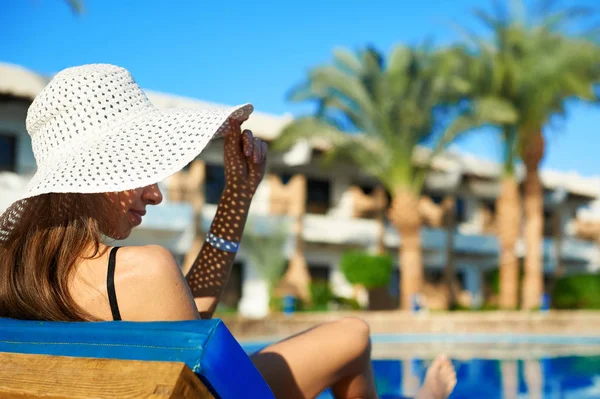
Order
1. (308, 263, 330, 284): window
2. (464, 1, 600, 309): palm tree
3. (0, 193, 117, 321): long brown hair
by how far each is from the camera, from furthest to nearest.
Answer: (308, 263, 330, 284): window
(464, 1, 600, 309): palm tree
(0, 193, 117, 321): long brown hair

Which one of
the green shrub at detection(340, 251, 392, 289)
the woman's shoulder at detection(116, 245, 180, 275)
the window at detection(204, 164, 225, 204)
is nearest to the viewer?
the woman's shoulder at detection(116, 245, 180, 275)

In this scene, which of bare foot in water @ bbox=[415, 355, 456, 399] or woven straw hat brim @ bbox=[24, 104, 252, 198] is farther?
bare foot in water @ bbox=[415, 355, 456, 399]

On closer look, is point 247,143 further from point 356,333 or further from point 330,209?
point 330,209

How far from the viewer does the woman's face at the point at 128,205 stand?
1.62 m

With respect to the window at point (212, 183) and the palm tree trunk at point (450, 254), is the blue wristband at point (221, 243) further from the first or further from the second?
the palm tree trunk at point (450, 254)

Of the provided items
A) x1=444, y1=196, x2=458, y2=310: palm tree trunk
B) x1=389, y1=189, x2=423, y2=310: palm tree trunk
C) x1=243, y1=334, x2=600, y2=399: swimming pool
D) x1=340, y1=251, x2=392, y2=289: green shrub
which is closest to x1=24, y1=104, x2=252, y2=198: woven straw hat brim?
x1=243, y1=334, x2=600, y2=399: swimming pool

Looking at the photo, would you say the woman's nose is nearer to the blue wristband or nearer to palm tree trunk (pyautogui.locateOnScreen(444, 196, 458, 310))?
the blue wristband

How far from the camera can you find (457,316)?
17.8 metres

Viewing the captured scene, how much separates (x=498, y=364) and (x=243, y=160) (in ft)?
29.0

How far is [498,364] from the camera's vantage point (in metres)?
10.2

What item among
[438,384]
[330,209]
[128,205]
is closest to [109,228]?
[128,205]

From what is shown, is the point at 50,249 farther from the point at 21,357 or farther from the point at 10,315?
the point at 21,357

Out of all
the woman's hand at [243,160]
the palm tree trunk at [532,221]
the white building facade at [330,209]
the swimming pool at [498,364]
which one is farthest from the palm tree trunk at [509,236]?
the woman's hand at [243,160]

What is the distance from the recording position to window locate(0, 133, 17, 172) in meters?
20.2
